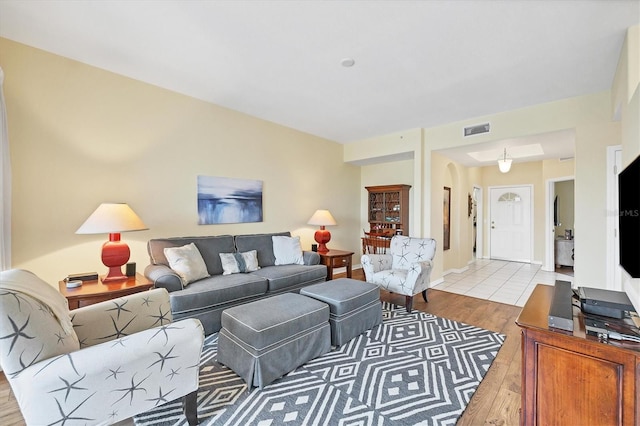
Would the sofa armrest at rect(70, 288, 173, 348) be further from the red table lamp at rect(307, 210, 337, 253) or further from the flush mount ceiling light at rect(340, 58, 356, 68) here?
the red table lamp at rect(307, 210, 337, 253)

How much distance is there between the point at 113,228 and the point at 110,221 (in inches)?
3.0

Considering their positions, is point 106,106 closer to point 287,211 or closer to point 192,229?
point 192,229

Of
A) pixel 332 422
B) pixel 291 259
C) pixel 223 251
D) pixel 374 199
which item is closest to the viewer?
pixel 332 422

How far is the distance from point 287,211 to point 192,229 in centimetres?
157

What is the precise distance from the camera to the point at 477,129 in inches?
157

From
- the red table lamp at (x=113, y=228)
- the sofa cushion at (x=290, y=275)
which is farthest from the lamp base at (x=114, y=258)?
the sofa cushion at (x=290, y=275)

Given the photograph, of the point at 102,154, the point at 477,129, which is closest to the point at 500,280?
the point at 477,129

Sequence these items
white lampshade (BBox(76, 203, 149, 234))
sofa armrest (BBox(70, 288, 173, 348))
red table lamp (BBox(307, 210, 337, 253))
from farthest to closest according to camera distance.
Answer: red table lamp (BBox(307, 210, 337, 253))
white lampshade (BBox(76, 203, 149, 234))
sofa armrest (BBox(70, 288, 173, 348))

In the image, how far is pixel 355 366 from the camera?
2188mm

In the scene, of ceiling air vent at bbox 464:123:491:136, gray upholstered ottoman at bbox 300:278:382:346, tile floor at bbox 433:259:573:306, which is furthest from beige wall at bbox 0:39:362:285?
tile floor at bbox 433:259:573:306

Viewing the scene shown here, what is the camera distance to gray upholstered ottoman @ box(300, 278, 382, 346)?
98.8 inches

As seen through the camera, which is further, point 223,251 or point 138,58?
point 223,251

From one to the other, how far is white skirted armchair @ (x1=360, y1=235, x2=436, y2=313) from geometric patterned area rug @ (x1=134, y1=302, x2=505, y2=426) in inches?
28.3

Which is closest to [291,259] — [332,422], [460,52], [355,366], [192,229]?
[192,229]
